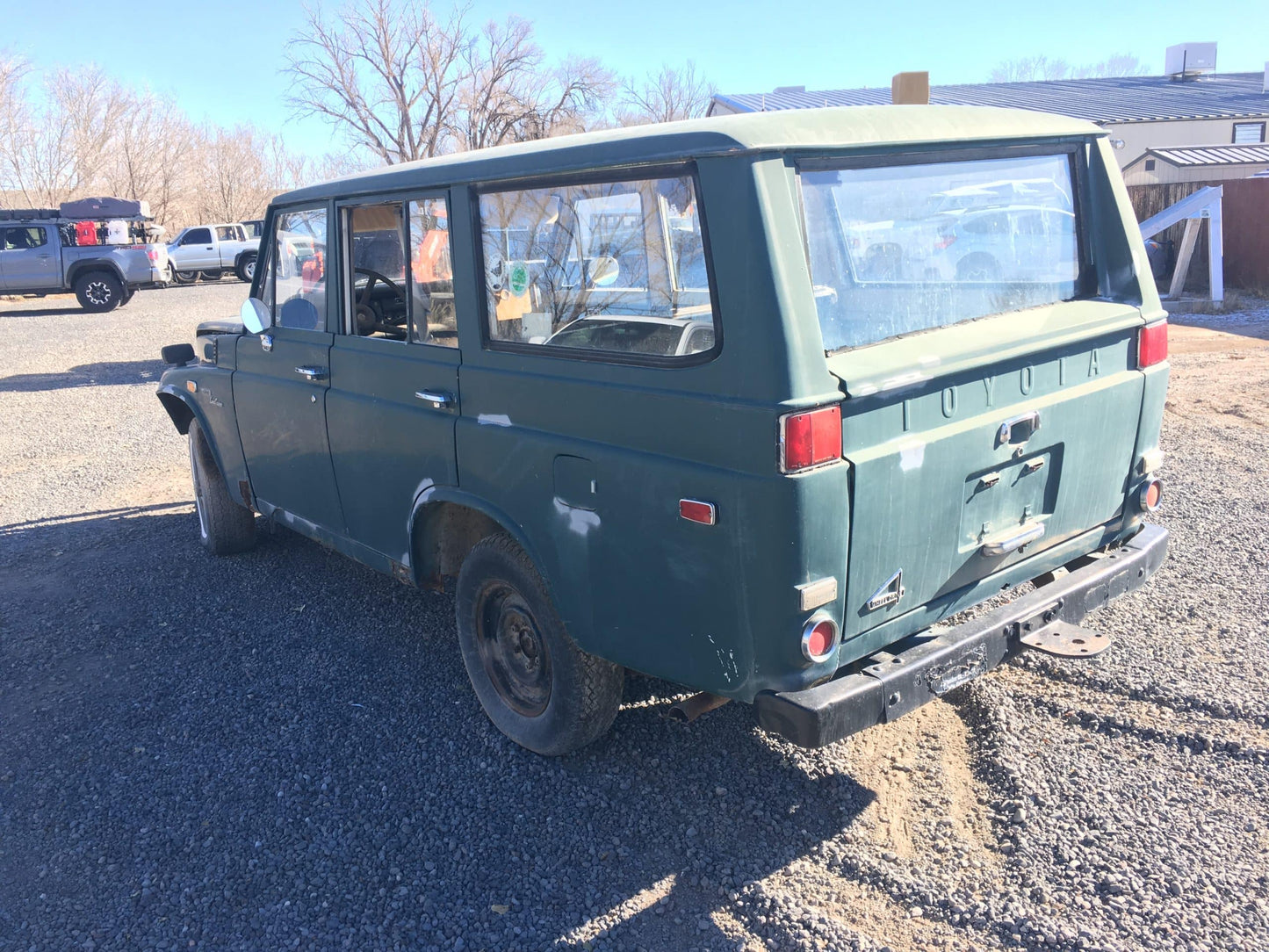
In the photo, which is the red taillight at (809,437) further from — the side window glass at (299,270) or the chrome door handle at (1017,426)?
the side window glass at (299,270)

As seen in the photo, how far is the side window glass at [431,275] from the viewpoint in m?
3.51

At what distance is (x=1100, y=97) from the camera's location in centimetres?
3166

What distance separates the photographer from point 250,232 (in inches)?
1231

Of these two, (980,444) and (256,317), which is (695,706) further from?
(256,317)

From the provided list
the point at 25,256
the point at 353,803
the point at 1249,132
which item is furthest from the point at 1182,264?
the point at 25,256

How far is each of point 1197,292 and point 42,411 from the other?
55.7 feet

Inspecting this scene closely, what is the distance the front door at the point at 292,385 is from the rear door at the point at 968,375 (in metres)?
2.40

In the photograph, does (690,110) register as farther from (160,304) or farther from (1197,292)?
(1197,292)

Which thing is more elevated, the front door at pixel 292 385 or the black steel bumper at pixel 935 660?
the front door at pixel 292 385

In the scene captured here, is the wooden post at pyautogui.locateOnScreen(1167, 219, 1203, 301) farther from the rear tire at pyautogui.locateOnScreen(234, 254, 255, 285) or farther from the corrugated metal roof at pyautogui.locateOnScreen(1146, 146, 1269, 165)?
the rear tire at pyautogui.locateOnScreen(234, 254, 255, 285)

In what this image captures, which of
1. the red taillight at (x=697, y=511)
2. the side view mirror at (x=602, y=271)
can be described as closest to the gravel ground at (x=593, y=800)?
the red taillight at (x=697, y=511)

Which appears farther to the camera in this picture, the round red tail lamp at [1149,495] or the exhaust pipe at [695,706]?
the round red tail lamp at [1149,495]

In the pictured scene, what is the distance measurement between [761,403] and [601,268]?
2.87 ft

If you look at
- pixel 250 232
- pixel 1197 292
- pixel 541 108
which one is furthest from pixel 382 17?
pixel 1197 292
